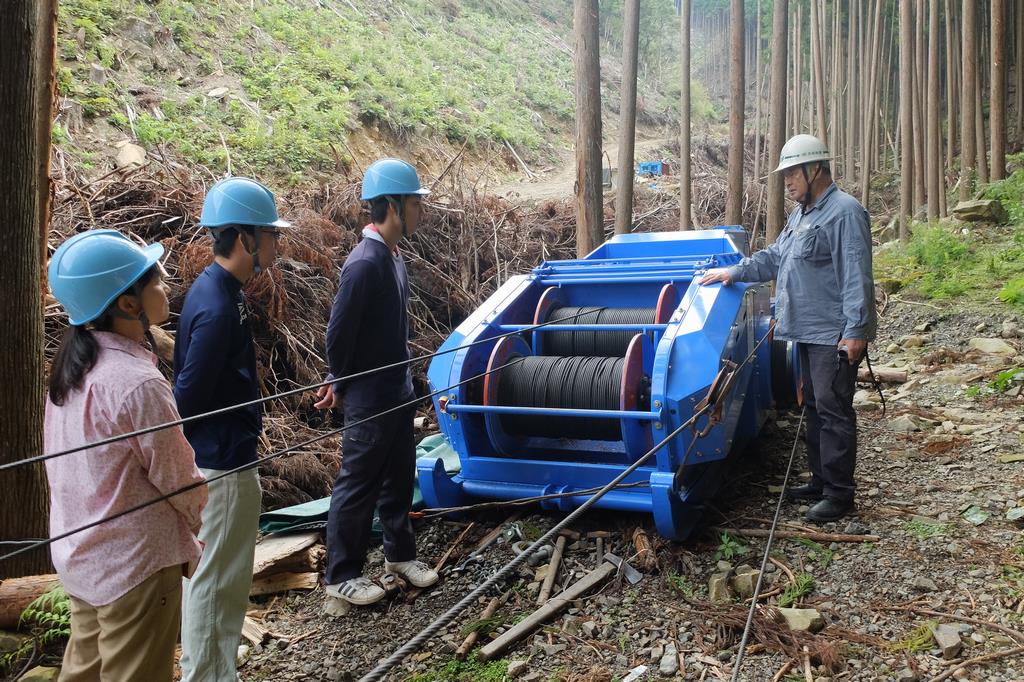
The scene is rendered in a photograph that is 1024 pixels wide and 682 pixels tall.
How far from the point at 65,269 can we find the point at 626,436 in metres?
A: 3.14

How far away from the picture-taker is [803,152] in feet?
15.7

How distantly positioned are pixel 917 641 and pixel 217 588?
3045 millimetres

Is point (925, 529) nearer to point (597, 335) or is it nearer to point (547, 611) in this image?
point (547, 611)

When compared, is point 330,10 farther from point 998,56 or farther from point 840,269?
point 840,269

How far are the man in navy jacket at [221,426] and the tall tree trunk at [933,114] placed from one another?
578 inches

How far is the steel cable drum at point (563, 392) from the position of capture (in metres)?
4.71

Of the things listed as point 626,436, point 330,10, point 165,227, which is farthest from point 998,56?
point 330,10

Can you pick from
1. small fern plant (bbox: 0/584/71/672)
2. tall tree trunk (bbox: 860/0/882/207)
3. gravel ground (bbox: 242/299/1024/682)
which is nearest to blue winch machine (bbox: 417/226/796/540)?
gravel ground (bbox: 242/299/1024/682)

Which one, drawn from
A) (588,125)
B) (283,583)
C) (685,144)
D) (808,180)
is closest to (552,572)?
(283,583)

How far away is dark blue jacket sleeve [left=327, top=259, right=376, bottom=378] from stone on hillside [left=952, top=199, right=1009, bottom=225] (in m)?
13.4

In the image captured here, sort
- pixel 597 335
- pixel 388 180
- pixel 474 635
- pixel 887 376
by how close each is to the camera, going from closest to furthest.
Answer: pixel 474 635 → pixel 388 180 → pixel 597 335 → pixel 887 376

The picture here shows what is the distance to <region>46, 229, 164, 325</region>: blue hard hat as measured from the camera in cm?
239

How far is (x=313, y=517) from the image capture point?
16.3 feet

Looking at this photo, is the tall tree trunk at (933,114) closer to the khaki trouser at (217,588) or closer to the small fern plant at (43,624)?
the khaki trouser at (217,588)
